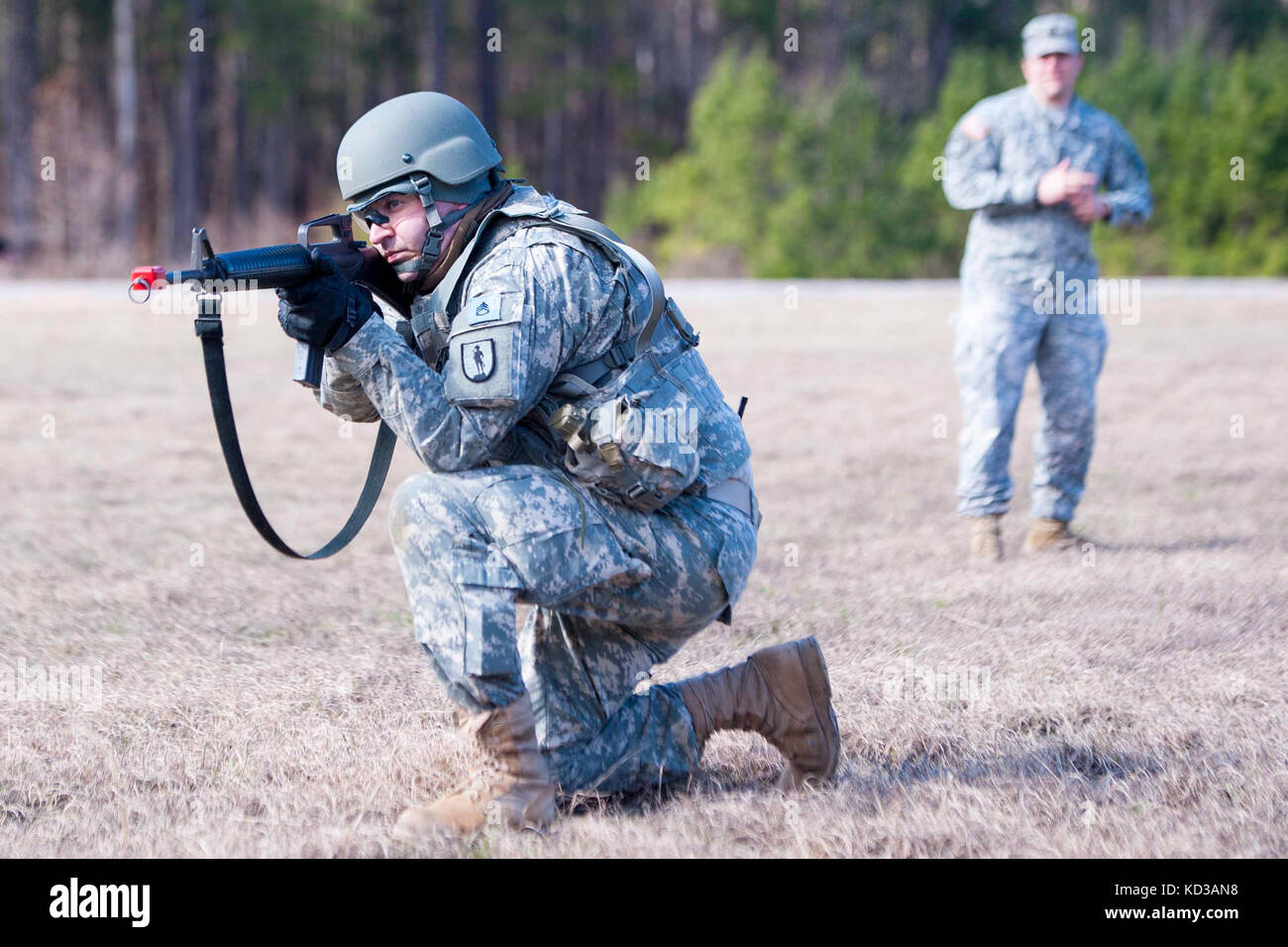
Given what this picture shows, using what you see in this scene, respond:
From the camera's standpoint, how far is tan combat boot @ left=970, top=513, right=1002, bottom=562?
257 inches

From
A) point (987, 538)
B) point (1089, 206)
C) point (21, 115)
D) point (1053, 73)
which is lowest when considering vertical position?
point (987, 538)

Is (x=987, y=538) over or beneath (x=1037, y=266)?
beneath

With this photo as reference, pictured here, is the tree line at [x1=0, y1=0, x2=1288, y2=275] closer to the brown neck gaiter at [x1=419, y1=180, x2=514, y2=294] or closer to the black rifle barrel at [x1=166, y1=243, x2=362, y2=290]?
the brown neck gaiter at [x1=419, y1=180, x2=514, y2=294]

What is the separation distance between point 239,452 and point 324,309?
48cm

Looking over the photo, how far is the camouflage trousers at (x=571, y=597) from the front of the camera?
10.4 ft

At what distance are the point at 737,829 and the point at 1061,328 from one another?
12.3 feet

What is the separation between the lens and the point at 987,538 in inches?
257

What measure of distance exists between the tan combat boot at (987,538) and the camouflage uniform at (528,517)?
3.19 m

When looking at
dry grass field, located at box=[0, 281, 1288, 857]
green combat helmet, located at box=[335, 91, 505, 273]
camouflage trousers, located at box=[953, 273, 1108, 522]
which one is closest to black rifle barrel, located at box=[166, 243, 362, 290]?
green combat helmet, located at box=[335, 91, 505, 273]

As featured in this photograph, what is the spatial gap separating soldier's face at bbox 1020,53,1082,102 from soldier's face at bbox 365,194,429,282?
388cm

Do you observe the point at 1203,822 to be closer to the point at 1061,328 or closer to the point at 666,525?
the point at 666,525

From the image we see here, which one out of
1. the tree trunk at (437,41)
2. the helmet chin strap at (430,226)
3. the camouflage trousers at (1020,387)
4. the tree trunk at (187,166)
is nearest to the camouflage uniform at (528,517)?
the helmet chin strap at (430,226)

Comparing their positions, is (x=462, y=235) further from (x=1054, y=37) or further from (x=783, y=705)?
(x=1054, y=37)

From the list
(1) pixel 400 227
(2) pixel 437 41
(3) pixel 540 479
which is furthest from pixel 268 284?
(2) pixel 437 41
